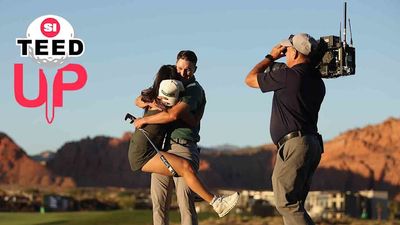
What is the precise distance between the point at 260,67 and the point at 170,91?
974mm

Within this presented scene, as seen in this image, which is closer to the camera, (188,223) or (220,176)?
(188,223)

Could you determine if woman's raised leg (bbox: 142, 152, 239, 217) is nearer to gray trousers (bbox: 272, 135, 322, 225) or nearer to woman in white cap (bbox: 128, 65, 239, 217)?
woman in white cap (bbox: 128, 65, 239, 217)

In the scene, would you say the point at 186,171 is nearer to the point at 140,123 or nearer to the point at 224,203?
the point at 224,203

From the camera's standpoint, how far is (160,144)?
833 centimetres

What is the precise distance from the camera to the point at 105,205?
1558 inches

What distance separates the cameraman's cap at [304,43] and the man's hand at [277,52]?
5.6 inches

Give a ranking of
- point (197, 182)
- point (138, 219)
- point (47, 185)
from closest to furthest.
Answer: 1. point (197, 182)
2. point (138, 219)
3. point (47, 185)

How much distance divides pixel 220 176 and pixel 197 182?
272 ft

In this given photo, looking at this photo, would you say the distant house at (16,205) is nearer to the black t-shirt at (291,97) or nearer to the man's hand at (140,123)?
the man's hand at (140,123)

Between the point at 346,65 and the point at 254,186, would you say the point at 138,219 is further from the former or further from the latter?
the point at 254,186

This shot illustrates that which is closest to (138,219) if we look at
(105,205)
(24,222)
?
(24,222)

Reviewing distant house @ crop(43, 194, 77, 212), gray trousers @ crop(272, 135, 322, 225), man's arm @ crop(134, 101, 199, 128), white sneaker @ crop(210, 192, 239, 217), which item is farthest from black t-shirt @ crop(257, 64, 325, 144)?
distant house @ crop(43, 194, 77, 212)

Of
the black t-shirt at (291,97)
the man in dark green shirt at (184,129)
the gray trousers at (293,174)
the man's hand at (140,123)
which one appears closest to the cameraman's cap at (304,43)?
the black t-shirt at (291,97)

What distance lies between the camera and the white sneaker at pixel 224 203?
26.1 ft
